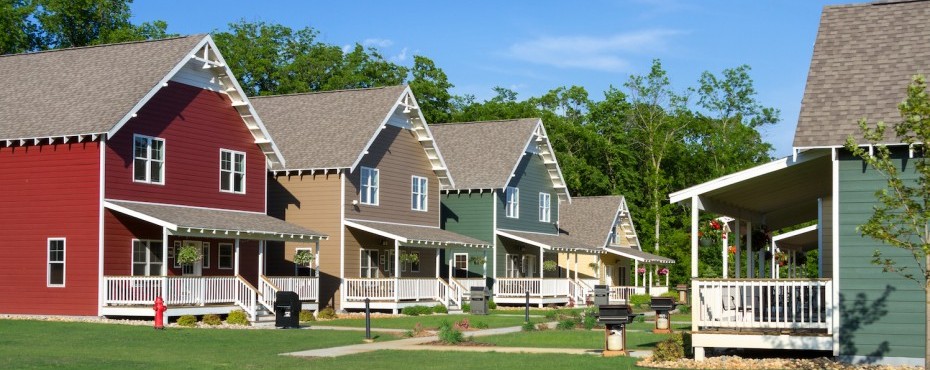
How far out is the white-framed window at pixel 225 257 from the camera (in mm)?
39000

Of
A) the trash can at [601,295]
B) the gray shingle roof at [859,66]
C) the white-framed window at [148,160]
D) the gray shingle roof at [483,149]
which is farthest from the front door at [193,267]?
the gray shingle roof at [859,66]

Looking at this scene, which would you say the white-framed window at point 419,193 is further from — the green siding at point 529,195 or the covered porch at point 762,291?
the covered porch at point 762,291

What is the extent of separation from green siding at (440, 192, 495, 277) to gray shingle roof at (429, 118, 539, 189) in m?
0.83

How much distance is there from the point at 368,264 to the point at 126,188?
1296cm

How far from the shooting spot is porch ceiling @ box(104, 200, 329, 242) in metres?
33.5

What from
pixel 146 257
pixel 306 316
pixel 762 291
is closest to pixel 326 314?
pixel 306 316

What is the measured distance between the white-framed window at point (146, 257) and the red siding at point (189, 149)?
133 cm

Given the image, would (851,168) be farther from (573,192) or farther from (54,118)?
(573,192)

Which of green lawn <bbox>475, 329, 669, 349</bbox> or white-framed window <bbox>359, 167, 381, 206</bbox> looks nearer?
green lawn <bbox>475, 329, 669, 349</bbox>

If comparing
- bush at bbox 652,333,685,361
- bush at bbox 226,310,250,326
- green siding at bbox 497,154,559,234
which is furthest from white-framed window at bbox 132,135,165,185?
green siding at bbox 497,154,559,234

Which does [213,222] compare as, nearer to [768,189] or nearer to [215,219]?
[215,219]

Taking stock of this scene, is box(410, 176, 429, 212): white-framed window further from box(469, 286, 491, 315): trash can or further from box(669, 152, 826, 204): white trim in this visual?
box(669, 152, 826, 204): white trim

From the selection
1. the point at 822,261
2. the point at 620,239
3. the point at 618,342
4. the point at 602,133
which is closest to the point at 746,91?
→ the point at 602,133

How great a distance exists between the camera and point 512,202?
56.1 metres
